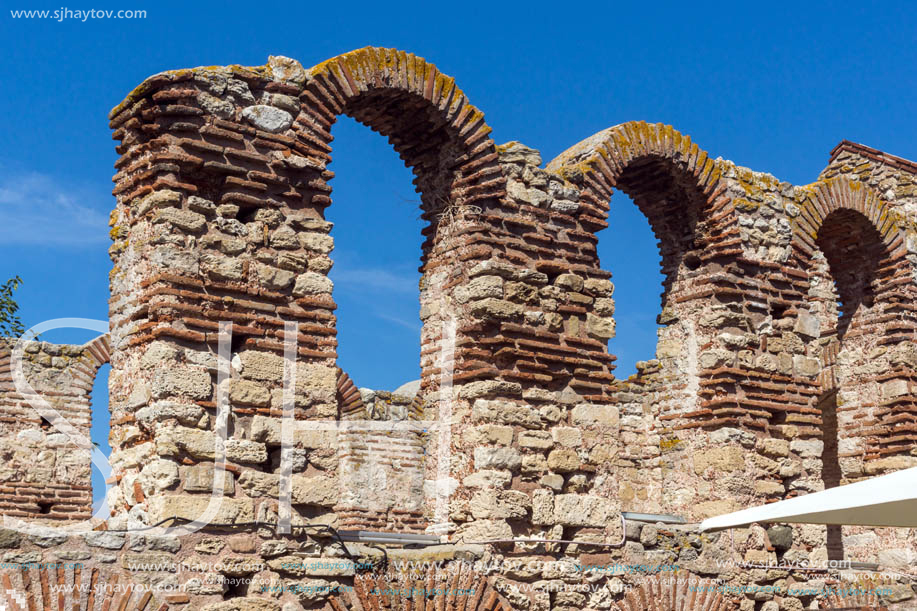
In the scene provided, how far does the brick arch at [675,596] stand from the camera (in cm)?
873

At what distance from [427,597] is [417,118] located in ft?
12.3

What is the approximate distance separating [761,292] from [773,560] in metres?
2.45

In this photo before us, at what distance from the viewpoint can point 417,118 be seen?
8883 millimetres

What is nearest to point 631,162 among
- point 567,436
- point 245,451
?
point 567,436

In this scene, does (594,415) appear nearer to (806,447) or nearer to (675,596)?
(675,596)

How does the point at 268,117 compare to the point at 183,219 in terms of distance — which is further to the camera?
the point at 268,117

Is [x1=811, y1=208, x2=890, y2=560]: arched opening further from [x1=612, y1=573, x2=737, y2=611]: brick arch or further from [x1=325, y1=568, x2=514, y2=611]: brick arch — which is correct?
[x1=325, y1=568, x2=514, y2=611]: brick arch

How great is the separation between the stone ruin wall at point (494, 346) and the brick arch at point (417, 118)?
22mm

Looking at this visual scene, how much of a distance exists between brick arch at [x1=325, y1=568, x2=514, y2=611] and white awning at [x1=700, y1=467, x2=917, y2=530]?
73.1 inches

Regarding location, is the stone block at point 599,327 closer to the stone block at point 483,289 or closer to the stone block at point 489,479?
the stone block at point 483,289

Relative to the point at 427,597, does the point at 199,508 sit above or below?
above

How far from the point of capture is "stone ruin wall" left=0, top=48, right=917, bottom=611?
7090 mm

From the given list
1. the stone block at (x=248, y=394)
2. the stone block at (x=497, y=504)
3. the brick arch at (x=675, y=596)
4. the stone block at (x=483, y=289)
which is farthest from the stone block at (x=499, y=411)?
the stone block at (x=248, y=394)

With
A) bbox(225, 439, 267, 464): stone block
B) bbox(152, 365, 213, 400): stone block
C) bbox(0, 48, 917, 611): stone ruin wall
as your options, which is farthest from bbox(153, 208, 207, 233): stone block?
bbox(225, 439, 267, 464): stone block
